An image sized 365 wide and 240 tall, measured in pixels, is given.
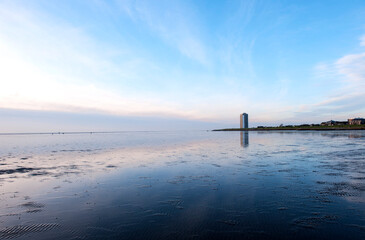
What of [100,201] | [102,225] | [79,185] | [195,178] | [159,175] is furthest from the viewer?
[159,175]

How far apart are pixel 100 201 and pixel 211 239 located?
6343 millimetres

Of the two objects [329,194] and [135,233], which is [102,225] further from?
[329,194]

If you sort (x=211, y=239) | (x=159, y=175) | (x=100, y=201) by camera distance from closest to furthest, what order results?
(x=211, y=239)
(x=100, y=201)
(x=159, y=175)

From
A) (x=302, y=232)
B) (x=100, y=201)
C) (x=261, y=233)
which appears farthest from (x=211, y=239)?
(x=100, y=201)

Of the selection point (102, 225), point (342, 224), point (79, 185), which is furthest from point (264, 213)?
point (79, 185)

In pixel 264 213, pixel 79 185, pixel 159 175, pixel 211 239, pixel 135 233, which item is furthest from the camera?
pixel 159 175

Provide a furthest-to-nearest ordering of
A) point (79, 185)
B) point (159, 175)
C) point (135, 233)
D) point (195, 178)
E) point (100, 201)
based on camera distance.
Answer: point (159, 175)
point (195, 178)
point (79, 185)
point (100, 201)
point (135, 233)

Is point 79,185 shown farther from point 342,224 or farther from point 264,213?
point 342,224

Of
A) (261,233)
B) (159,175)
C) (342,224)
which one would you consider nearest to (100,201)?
(159,175)

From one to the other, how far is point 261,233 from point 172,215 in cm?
336

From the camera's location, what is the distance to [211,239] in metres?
6.57

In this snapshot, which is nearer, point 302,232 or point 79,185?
point 302,232

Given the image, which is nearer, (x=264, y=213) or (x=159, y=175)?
(x=264, y=213)

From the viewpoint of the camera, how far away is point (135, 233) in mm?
7098
